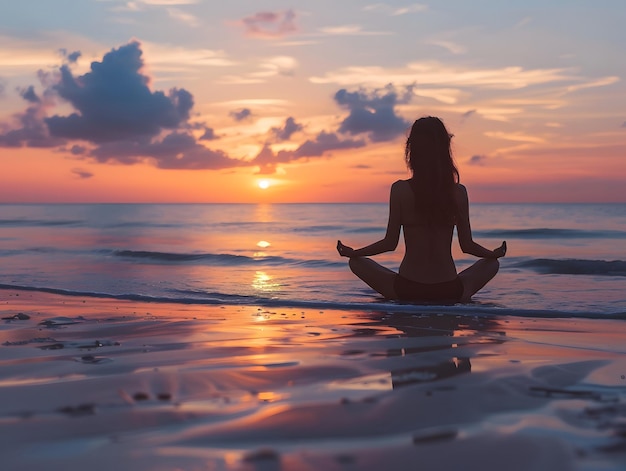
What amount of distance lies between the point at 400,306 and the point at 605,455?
4.33 meters

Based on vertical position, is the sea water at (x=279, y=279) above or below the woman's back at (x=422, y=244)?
below

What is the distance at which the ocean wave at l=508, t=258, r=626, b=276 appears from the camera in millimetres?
11805

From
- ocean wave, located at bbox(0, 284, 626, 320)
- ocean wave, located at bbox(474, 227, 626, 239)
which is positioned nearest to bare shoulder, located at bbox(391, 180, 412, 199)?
ocean wave, located at bbox(0, 284, 626, 320)

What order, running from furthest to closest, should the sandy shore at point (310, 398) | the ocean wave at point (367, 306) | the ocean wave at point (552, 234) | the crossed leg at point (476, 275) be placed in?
the ocean wave at point (552, 234) < the crossed leg at point (476, 275) < the ocean wave at point (367, 306) < the sandy shore at point (310, 398)

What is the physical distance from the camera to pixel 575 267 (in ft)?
40.9

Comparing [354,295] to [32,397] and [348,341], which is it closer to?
[348,341]

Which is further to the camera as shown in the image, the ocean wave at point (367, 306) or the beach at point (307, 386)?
the ocean wave at point (367, 306)

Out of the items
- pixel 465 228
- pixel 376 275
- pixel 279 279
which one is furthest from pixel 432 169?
pixel 279 279

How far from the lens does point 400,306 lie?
6.39 metres

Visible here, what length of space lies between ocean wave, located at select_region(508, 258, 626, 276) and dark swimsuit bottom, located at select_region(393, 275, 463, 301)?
220 inches

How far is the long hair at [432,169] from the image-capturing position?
6.27 m

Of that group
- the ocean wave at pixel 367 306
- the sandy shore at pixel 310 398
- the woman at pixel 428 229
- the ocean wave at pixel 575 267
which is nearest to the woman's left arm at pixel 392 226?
the woman at pixel 428 229

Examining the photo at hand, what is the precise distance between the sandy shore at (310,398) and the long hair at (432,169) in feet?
5.50

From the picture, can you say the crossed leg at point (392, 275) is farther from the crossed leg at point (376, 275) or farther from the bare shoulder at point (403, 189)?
the bare shoulder at point (403, 189)
